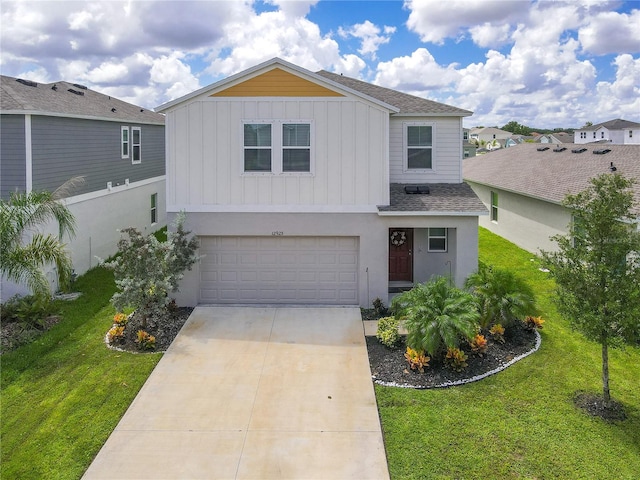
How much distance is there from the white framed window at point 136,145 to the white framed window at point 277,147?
9.68 metres

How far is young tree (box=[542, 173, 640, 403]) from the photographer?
25.9 feet

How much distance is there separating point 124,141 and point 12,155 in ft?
22.8

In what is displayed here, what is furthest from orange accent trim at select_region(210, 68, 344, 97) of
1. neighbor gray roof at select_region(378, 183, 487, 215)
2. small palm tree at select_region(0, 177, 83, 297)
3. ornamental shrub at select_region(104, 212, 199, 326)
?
small palm tree at select_region(0, 177, 83, 297)

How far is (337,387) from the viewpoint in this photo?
30.5 feet

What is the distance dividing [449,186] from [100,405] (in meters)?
10.4

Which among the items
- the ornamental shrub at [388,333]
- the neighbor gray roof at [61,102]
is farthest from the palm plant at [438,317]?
the neighbor gray roof at [61,102]

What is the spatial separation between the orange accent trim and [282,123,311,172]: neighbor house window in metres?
0.83

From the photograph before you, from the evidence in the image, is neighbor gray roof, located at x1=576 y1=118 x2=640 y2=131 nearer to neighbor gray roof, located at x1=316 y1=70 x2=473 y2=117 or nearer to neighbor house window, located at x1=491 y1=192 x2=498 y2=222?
neighbor house window, located at x1=491 y1=192 x2=498 y2=222

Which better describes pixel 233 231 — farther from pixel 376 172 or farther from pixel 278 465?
pixel 278 465

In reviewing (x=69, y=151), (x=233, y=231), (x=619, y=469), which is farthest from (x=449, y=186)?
(x=69, y=151)

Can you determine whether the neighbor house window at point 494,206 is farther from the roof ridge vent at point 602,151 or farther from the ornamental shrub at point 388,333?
the ornamental shrub at point 388,333

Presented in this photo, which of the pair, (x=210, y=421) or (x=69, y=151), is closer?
(x=210, y=421)

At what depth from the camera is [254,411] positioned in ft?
27.8

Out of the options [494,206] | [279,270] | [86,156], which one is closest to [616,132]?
[494,206]
